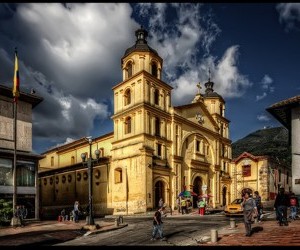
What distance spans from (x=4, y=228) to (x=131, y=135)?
17.1 m

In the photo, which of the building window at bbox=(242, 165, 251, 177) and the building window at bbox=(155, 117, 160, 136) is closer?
the building window at bbox=(155, 117, 160, 136)

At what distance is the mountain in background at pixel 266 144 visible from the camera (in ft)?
314

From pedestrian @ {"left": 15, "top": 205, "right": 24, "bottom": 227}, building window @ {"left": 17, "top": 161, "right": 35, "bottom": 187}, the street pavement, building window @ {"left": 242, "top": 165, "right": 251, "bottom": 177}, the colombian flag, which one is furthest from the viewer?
building window @ {"left": 242, "top": 165, "right": 251, "bottom": 177}

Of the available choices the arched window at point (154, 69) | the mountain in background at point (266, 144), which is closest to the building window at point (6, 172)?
the arched window at point (154, 69)

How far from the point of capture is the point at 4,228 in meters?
19.8

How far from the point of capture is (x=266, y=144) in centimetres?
11481

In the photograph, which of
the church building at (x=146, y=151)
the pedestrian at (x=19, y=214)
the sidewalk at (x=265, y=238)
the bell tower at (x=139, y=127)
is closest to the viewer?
the sidewalk at (x=265, y=238)

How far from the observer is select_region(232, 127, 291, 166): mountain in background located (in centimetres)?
9575

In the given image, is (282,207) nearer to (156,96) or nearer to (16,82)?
(16,82)

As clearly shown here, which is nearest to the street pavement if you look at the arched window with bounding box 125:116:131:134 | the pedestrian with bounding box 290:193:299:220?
the pedestrian with bounding box 290:193:299:220

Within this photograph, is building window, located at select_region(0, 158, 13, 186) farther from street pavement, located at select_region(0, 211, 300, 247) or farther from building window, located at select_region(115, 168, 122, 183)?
building window, located at select_region(115, 168, 122, 183)

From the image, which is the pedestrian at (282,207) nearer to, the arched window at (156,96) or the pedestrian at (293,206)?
the pedestrian at (293,206)

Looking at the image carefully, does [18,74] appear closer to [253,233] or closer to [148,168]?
[148,168]

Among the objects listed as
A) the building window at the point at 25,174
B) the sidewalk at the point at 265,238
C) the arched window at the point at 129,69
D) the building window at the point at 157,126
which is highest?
the arched window at the point at 129,69
